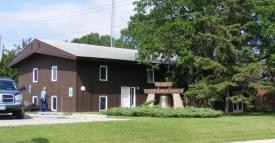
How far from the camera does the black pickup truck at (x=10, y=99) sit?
19141 mm

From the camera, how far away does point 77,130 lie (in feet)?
44.9

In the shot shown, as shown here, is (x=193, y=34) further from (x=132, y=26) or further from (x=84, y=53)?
(x=84, y=53)

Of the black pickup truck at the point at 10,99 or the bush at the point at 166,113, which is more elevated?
the black pickup truck at the point at 10,99

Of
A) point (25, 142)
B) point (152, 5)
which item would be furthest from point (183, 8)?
point (25, 142)

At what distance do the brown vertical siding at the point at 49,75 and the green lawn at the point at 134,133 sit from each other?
15.3 metres

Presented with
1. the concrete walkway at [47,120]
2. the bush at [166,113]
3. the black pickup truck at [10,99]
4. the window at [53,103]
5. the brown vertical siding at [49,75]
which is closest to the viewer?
the concrete walkway at [47,120]

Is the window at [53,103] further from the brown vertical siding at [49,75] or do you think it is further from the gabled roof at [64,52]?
the gabled roof at [64,52]

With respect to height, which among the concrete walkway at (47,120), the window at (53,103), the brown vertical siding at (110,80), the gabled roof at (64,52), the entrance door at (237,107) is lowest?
the entrance door at (237,107)

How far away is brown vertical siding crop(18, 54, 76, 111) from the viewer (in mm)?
30531

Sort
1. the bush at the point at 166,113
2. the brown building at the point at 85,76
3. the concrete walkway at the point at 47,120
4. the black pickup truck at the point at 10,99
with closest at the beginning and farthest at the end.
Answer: the concrete walkway at the point at 47,120 < the black pickup truck at the point at 10,99 < the bush at the point at 166,113 < the brown building at the point at 85,76

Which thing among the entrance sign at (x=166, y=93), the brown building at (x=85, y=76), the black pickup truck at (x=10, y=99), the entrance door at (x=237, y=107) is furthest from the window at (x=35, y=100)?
the entrance door at (x=237, y=107)

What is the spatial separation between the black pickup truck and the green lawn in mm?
5513

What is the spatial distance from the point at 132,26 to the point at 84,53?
A: 15.0 feet

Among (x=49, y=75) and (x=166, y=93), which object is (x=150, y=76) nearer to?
(x=166, y=93)
